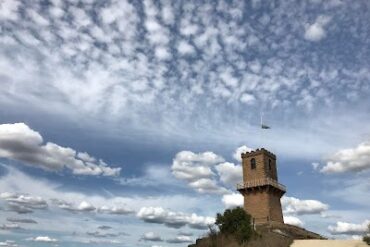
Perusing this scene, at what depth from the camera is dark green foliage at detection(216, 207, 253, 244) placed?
147 feet

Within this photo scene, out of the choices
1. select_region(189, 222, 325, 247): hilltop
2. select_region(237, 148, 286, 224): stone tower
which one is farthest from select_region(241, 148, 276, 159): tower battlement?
select_region(189, 222, 325, 247): hilltop

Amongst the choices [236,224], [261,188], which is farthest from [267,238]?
[261,188]

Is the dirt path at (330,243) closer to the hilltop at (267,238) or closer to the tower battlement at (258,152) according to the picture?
the hilltop at (267,238)

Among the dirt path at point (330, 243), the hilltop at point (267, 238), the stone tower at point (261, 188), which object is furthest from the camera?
the stone tower at point (261, 188)

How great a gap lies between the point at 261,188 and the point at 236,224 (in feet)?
37.2

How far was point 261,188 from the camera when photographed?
56.1m

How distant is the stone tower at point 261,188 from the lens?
2176 inches

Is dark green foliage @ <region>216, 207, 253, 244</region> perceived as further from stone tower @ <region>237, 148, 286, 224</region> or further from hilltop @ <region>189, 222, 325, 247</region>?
stone tower @ <region>237, 148, 286, 224</region>

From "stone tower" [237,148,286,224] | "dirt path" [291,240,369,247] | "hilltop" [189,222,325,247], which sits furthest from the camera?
"stone tower" [237,148,286,224]

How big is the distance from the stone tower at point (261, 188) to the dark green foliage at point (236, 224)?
28.9ft

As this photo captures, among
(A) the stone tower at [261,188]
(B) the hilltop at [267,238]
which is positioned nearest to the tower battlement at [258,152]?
(A) the stone tower at [261,188]

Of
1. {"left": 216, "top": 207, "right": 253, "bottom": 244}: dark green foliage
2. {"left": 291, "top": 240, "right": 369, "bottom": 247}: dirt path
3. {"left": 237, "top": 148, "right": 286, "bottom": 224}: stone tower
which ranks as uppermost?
{"left": 237, "top": 148, "right": 286, "bottom": 224}: stone tower

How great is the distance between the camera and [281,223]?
55.1 meters

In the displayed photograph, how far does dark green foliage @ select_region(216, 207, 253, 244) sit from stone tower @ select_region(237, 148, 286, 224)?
28.9 ft
